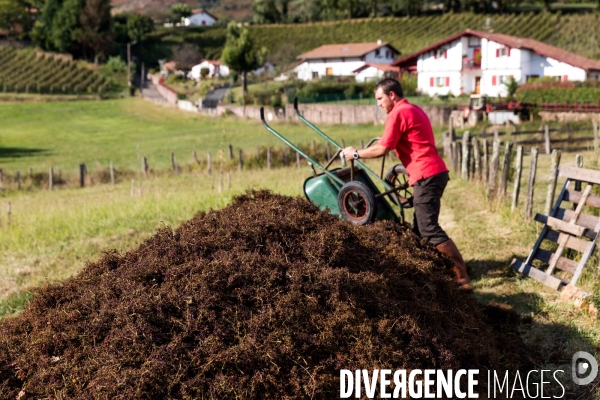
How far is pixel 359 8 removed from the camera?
317 ft

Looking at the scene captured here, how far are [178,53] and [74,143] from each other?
49431 mm

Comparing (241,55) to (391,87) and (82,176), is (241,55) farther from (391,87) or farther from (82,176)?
(391,87)

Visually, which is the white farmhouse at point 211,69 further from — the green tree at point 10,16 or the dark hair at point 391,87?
the dark hair at point 391,87

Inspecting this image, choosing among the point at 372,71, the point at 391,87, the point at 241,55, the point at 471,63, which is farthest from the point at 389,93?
the point at 372,71

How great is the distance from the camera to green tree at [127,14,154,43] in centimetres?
9044

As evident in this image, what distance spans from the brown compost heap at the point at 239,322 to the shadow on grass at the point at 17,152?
29427 millimetres

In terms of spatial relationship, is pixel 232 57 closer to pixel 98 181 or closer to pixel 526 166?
pixel 98 181

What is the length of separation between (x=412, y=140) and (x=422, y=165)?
255 mm

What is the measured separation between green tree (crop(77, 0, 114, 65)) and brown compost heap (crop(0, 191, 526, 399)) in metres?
79.5

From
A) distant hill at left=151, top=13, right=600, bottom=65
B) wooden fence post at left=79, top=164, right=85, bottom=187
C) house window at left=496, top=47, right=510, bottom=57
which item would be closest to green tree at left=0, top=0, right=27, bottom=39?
distant hill at left=151, top=13, right=600, bottom=65

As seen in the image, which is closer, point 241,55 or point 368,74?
point 241,55

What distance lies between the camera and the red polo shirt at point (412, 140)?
5.96m

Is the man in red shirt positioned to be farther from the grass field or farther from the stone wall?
the stone wall

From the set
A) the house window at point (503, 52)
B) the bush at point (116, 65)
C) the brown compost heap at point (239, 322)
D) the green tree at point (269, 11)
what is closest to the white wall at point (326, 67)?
Result: the house window at point (503, 52)
